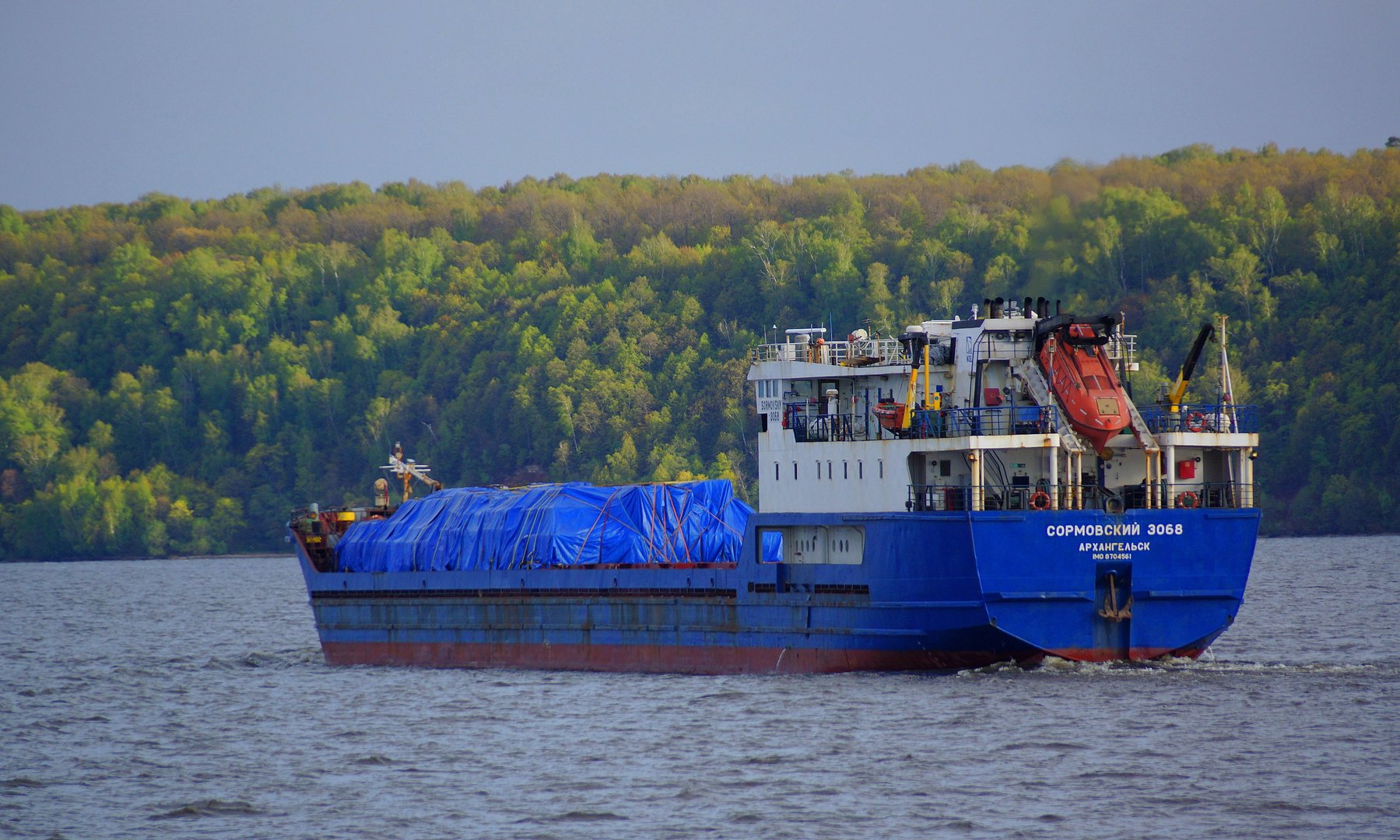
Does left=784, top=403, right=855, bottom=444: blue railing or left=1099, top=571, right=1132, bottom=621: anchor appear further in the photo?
left=784, top=403, right=855, bottom=444: blue railing

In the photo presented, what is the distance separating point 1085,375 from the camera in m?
39.2

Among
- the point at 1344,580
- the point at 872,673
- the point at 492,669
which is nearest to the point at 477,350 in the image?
the point at 1344,580

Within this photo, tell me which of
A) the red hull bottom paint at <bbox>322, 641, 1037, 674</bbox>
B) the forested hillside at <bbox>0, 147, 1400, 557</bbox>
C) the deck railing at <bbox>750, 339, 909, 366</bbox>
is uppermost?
the forested hillside at <bbox>0, 147, 1400, 557</bbox>

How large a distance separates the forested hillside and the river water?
122 feet

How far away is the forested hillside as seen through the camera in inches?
4067

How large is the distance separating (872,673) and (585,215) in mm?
116780

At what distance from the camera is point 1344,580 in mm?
71750

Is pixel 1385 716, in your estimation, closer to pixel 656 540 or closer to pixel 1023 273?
pixel 656 540

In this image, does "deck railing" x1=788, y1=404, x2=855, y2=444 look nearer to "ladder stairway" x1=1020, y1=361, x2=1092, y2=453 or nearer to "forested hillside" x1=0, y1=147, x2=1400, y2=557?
"ladder stairway" x1=1020, y1=361, x2=1092, y2=453

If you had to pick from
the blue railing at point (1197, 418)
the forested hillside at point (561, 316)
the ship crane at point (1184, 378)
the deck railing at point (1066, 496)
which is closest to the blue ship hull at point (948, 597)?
the deck railing at point (1066, 496)

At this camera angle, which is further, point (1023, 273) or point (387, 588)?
point (1023, 273)


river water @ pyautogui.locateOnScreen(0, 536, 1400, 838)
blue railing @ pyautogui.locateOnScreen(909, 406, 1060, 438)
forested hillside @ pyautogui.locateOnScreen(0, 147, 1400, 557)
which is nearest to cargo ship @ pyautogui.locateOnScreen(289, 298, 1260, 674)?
blue railing @ pyautogui.locateOnScreen(909, 406, 1060, 438)

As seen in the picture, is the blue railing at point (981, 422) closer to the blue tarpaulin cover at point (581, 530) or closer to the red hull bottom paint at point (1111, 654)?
the red hull bottom paint at point (1111, 654)

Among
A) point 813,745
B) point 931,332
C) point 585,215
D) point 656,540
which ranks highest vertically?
point 585,215
